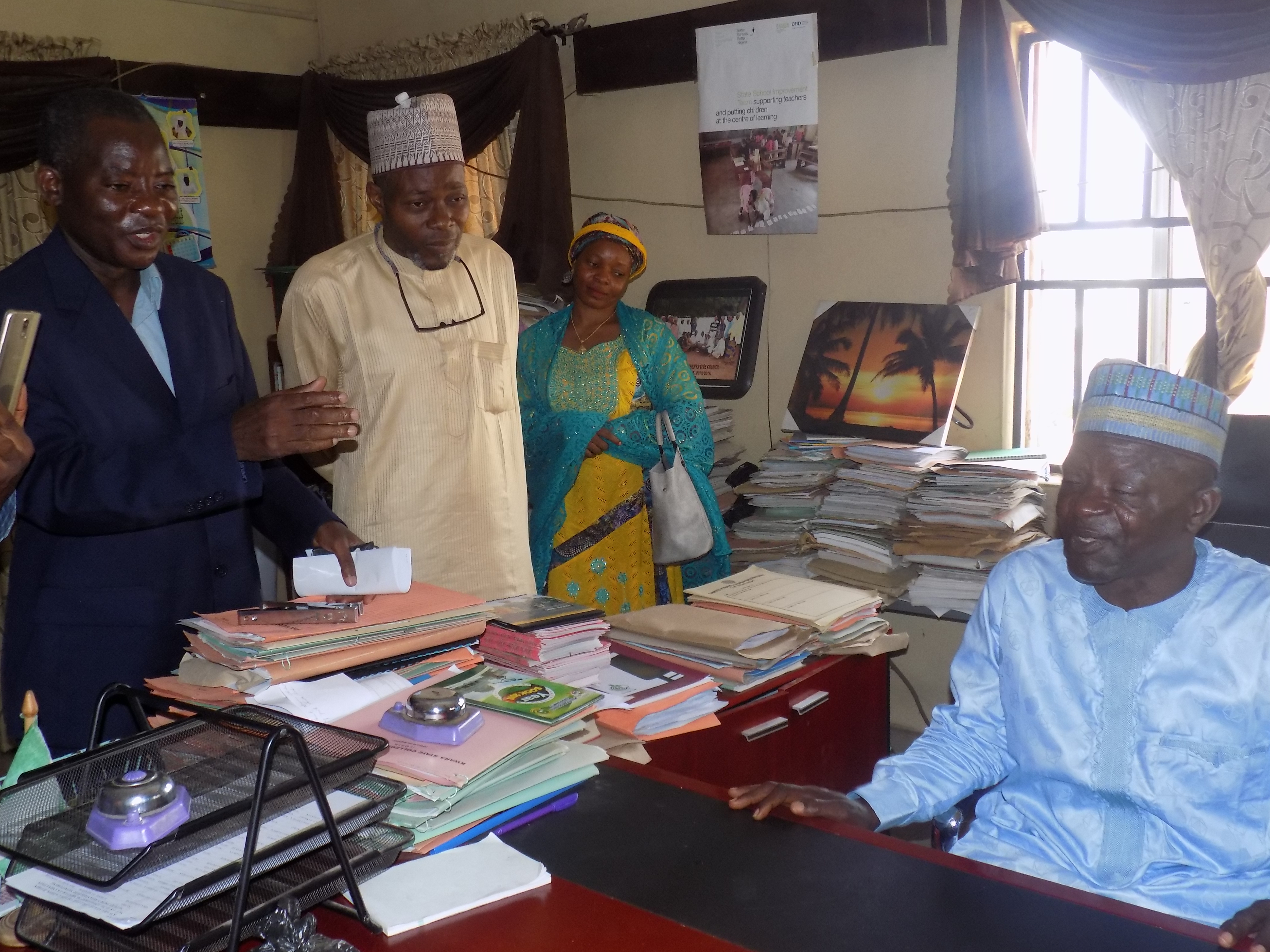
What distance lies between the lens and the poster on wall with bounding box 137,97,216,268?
545 cm

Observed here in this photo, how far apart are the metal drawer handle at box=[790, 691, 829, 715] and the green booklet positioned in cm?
58

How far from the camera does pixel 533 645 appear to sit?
75.7 inches

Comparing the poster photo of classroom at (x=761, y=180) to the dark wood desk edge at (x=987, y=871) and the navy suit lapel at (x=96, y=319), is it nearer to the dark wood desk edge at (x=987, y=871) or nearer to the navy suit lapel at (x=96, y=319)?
the navy suit lapel at (x=96, y=319)

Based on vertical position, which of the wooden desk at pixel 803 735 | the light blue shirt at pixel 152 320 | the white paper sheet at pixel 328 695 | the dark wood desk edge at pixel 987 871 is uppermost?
the light blue shirt at pixel 152 320

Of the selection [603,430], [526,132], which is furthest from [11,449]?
[526,132]

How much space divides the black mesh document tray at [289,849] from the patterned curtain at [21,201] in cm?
440

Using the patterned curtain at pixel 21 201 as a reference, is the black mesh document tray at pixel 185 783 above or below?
below

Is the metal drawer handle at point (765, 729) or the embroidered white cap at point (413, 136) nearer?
the metal drawer handle at point (765, 729)

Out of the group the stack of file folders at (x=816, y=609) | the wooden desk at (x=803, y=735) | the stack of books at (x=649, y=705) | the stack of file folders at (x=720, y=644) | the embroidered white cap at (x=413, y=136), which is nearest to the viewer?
the stack of books at (x=649, y=705)

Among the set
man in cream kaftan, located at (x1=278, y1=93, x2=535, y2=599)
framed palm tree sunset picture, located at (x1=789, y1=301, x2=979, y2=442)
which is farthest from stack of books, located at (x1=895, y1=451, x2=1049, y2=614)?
man in cream kaftan, located at (x1=278, y1=93, x2=535, y2=599)

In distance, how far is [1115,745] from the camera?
5.32 ft

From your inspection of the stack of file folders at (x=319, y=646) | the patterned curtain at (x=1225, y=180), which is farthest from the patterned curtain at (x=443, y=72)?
the stack of file folders at (x=319, y=646)

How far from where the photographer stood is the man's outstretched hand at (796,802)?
4.79 feet

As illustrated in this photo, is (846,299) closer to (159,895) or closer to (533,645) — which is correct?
(533,645)
